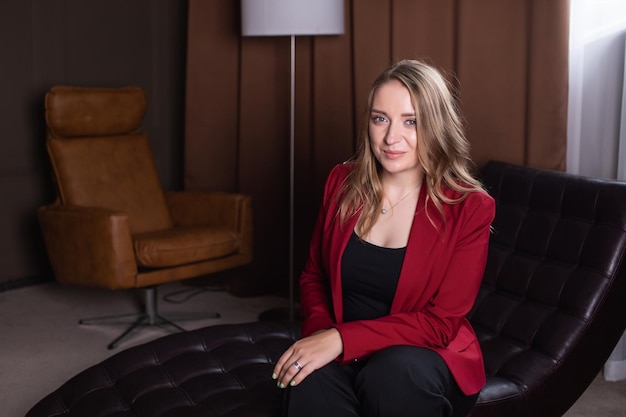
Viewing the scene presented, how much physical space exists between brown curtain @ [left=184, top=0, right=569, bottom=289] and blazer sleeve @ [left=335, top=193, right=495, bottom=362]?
1296mm

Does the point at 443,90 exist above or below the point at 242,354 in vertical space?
above

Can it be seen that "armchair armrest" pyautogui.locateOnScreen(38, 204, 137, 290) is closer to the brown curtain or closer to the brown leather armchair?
the brown leather armchair

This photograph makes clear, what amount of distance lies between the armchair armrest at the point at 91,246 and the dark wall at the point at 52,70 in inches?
29.5

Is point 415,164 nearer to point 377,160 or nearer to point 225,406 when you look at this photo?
point 377,160

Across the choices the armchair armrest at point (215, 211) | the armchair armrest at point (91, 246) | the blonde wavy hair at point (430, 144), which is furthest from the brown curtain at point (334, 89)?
the blonde wavy hair at point (430, 144)

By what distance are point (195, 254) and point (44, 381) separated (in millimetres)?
788

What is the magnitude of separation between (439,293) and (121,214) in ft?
5.73

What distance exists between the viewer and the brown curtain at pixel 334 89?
307 cm

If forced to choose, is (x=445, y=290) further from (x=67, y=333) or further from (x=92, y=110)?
(x=92, y=110)

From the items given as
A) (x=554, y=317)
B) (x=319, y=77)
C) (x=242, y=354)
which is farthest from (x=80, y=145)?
(x=554, y=317)

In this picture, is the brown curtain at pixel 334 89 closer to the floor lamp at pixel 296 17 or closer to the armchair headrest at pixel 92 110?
the floor lamp at pixel 296 17

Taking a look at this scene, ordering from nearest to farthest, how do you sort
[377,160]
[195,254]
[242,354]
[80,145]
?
[377,160]
[242,354]
[195,254]
[80,145]

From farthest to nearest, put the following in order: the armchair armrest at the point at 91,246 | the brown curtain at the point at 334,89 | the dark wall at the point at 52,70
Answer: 1. the dark wall at the point at 52,70
2. the armchair armrest at the point at 91,246
3. the brown curtain at the point at 334,89

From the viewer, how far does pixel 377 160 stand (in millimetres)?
2055
